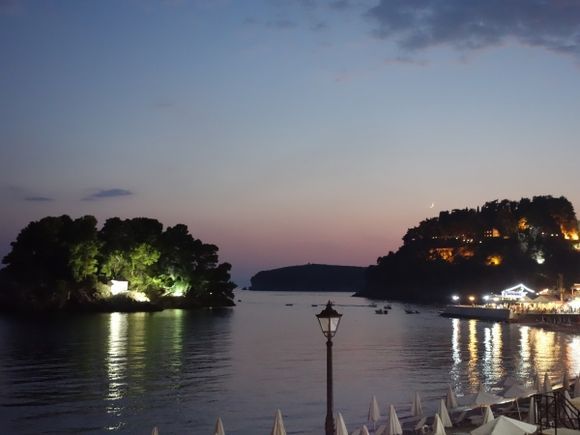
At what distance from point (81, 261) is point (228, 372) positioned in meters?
96.1

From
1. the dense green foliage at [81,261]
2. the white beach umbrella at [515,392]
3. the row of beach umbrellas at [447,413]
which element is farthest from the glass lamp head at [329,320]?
the dense green foliage at [81,261]

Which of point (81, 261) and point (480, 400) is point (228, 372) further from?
point (81, 261)

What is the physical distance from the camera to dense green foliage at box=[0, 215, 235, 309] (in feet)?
488

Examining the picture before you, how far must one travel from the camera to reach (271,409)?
137 feet

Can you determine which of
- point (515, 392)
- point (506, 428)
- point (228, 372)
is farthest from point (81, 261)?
point (506, 428)

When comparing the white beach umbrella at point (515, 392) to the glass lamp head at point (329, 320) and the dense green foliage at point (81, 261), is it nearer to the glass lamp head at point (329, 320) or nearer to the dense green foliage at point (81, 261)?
the glass lamp head at point (329, 320)

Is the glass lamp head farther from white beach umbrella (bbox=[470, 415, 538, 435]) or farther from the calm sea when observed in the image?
the calm sea

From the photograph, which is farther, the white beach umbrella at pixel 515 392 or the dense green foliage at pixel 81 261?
the dense green foliage at pixel 81 261

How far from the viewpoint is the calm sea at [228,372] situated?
1519 inches

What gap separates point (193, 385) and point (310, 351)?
31.0 metres

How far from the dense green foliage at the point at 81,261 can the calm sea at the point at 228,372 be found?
1599 inches

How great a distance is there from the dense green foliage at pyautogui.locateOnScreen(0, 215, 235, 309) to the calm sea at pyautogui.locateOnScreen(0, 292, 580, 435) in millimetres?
40619

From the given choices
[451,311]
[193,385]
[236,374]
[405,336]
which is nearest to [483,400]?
[193,385]

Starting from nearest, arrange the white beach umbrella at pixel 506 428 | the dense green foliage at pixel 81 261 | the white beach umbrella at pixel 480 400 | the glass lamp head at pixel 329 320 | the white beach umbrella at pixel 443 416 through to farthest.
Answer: the glass lamp head at pixel 329 320 → the white beach umbrella at pixel 506 428 → the white beach umbrella at pixel 443 416 → the white beach umbrella at pixel 480 400 → the dense green foliage at pixel 81 261
